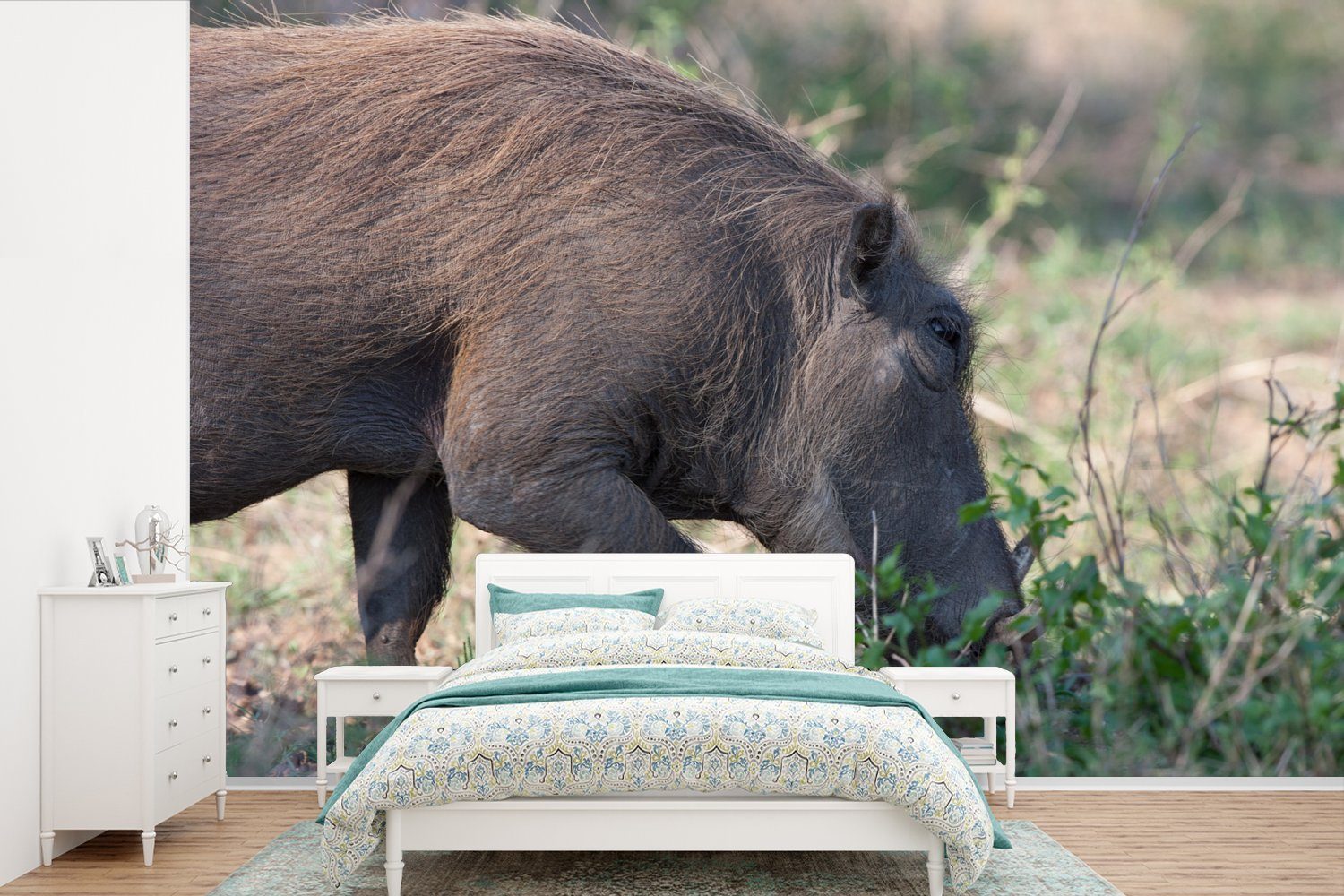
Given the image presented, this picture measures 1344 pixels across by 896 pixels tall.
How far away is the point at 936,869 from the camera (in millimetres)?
2900

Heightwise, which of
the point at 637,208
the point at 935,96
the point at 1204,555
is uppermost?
the point at 935,96

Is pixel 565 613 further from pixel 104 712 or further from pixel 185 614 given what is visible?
pixel 104 712

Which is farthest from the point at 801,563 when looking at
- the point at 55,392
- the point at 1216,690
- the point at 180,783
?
the point at 55,392

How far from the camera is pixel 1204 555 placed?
458 centimetres

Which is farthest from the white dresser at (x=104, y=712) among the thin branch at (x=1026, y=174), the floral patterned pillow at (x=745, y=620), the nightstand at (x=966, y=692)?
the thin branch at (x=1026, y=174)

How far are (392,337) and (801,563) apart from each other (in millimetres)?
1210

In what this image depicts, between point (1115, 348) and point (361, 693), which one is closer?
point (361, 693)

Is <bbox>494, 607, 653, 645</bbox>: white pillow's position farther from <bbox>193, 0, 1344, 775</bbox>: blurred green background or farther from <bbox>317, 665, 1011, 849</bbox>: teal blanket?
<bbox>193, 0, 1344, 775</bbox>: blurred green background

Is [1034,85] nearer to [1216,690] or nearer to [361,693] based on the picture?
[1216,690]

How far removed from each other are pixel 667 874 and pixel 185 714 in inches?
48.9

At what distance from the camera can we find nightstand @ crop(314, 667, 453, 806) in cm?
389

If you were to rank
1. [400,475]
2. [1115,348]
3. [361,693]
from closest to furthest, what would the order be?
[361,693] < [400,475] < [1115,348]

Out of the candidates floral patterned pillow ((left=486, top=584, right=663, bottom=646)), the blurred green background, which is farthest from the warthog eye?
floral patterned pillow ((left=486, top=584, right=663, bottom=646))

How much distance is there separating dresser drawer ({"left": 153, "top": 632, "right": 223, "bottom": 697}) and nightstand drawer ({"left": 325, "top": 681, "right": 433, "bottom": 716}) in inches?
11.5
